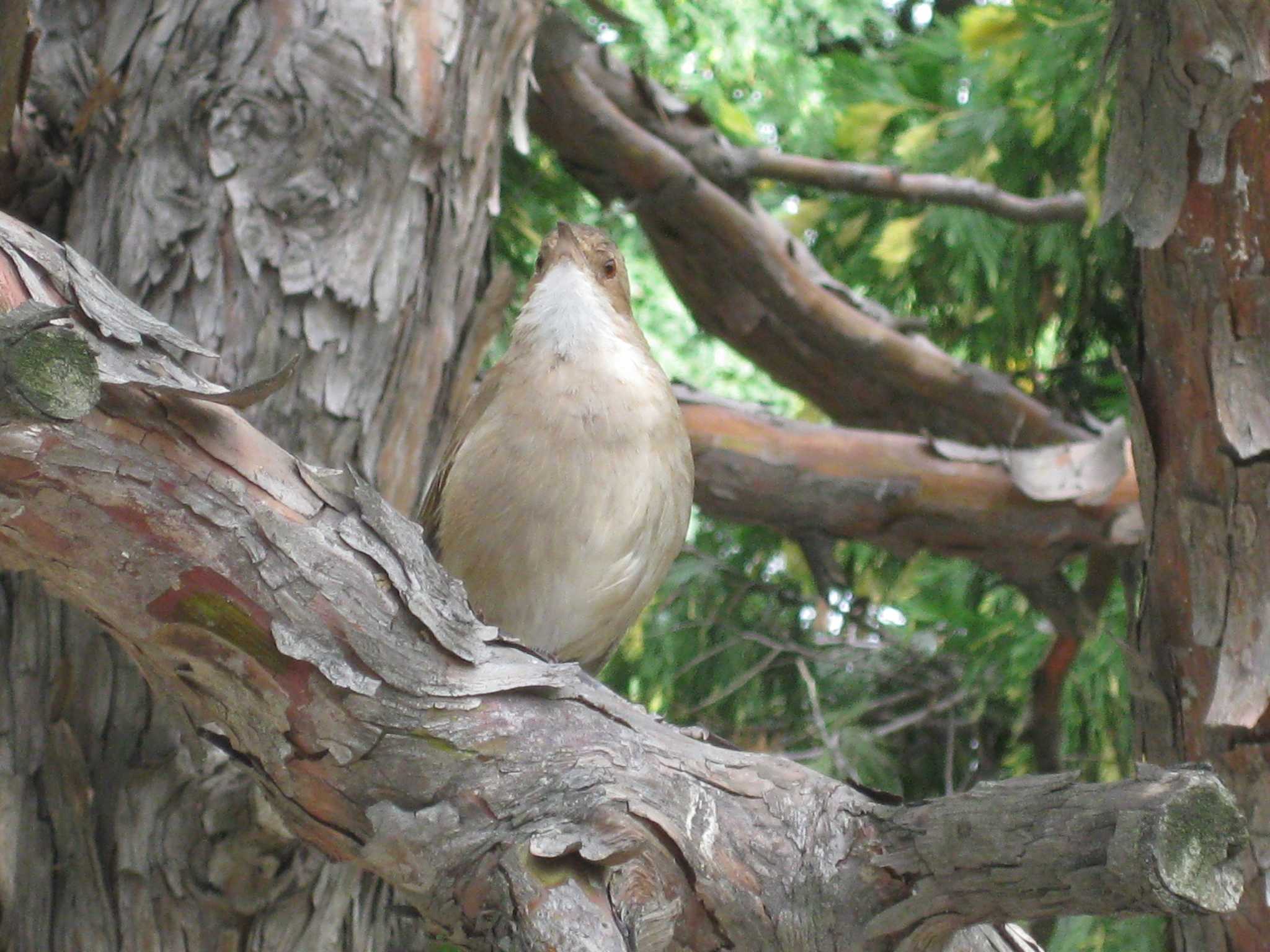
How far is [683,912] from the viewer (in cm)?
185

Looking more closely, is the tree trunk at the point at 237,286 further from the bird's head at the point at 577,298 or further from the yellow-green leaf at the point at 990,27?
the yellow-green leaf at the point at 990,27

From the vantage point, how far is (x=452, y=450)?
301 cm

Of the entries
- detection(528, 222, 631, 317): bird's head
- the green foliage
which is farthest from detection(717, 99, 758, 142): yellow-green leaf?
detection(528, 222, 631, 317): bird's head

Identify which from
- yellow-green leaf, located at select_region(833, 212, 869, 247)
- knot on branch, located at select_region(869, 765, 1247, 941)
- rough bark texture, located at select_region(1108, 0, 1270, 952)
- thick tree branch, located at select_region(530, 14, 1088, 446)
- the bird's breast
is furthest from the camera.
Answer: yellow-green leaf, located at select_region(833, 212, 869, 247)

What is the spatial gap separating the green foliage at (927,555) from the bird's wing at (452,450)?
4.87ft

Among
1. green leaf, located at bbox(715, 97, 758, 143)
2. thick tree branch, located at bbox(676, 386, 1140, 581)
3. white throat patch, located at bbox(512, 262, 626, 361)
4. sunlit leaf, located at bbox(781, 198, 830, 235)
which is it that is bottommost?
thick tree branch, located at bbox(676, 386, 1140, 581)

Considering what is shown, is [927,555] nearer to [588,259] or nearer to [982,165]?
[982,165]

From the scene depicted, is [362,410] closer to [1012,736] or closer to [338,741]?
[338,741]

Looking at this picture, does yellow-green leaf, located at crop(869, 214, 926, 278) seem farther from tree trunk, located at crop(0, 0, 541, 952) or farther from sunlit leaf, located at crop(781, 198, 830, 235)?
tree trunk, located at crop(0, 0, 541, 952)

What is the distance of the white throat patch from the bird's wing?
13cm

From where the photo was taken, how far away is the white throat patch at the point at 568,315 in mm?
2908

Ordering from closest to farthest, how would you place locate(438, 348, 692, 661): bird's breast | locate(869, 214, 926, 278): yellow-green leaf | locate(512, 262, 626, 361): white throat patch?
1. locate(438, 348, 692, 661): bird's breast
2. locate(512, 262, 626, 361): white throat patch
3. locate(869, 214, 926, 278): yellow-green leaf

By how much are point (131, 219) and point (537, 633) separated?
124 cm

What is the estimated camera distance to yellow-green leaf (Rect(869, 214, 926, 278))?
4.58m
